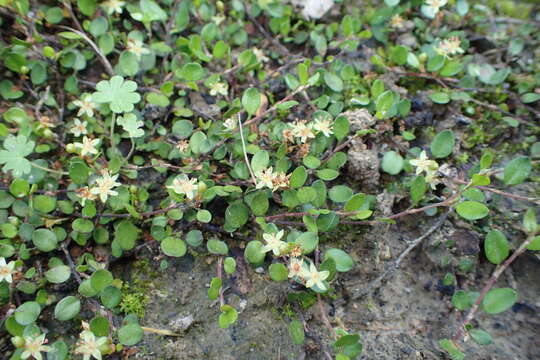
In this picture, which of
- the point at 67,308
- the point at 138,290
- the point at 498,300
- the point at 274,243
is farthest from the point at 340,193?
the point at 67,308

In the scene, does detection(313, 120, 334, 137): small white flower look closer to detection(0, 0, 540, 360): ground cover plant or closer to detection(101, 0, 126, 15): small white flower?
detection(0, 0, 540, 360): ground cover plant

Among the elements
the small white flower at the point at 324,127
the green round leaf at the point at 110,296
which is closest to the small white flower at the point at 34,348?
the green round leaf at the point at 110,296

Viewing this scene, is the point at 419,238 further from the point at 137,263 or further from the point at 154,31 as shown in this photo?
the point at 154,31

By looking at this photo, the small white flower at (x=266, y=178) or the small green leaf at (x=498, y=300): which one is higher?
the small white flower at (x=266, y=178)

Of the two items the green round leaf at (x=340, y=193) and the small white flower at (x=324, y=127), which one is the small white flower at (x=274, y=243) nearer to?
the green round leaf at (x=340, y=193)

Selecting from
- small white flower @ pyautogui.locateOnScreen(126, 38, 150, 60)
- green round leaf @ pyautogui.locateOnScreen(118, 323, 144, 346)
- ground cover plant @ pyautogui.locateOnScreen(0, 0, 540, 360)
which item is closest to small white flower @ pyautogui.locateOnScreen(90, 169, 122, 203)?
ground cover plant @ pyautogui.locateOnScreen(0, 0, 540, 360)
